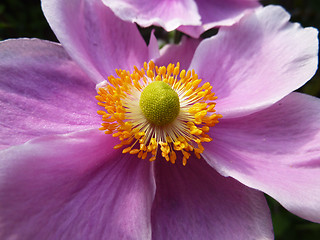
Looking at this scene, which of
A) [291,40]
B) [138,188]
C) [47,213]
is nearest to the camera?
[47,213]

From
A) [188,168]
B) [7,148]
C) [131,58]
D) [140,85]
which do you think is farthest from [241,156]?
[7,148]

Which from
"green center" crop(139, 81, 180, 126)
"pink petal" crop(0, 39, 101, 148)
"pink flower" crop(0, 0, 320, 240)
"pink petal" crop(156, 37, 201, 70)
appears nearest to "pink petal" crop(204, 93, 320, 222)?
"pink flower" crop(0, 0, 320, 240)

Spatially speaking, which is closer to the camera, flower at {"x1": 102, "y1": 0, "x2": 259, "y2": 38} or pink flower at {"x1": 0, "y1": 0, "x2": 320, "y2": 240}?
pink flower at {"x1": 0, "y1": 0, "x2": 320, "y2": 240}

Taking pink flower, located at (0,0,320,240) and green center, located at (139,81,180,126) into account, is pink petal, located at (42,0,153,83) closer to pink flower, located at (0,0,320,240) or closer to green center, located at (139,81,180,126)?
pink flower, located at (0,0,320,240)

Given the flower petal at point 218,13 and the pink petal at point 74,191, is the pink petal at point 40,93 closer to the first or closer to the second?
the pink petal at point 74,191

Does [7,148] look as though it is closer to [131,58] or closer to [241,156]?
[131,58]
